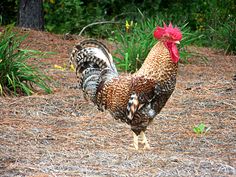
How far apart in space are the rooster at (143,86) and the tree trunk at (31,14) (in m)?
7.13

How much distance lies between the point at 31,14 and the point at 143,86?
809 cm

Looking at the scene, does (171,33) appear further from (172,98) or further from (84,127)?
(172,98)

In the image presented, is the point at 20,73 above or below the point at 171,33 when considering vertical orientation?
below

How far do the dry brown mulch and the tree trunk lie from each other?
3.56 metres

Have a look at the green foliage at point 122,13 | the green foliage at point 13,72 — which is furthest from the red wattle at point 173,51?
the green foliage at point 122,13

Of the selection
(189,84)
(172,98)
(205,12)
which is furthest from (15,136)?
(205,12)

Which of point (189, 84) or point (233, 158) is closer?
point (233, 158)

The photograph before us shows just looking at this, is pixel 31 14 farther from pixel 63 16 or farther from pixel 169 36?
pixel 169 36

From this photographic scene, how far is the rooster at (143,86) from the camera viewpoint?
665 cm

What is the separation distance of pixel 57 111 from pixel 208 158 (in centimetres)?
283

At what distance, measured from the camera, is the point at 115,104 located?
6.92 m

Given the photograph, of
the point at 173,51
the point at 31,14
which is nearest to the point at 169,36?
the point at 173,51

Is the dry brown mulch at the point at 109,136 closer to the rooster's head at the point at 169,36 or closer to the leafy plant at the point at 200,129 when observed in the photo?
the leafy plant at the point at 200,129

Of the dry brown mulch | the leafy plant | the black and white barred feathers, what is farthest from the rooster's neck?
the leafy plant
